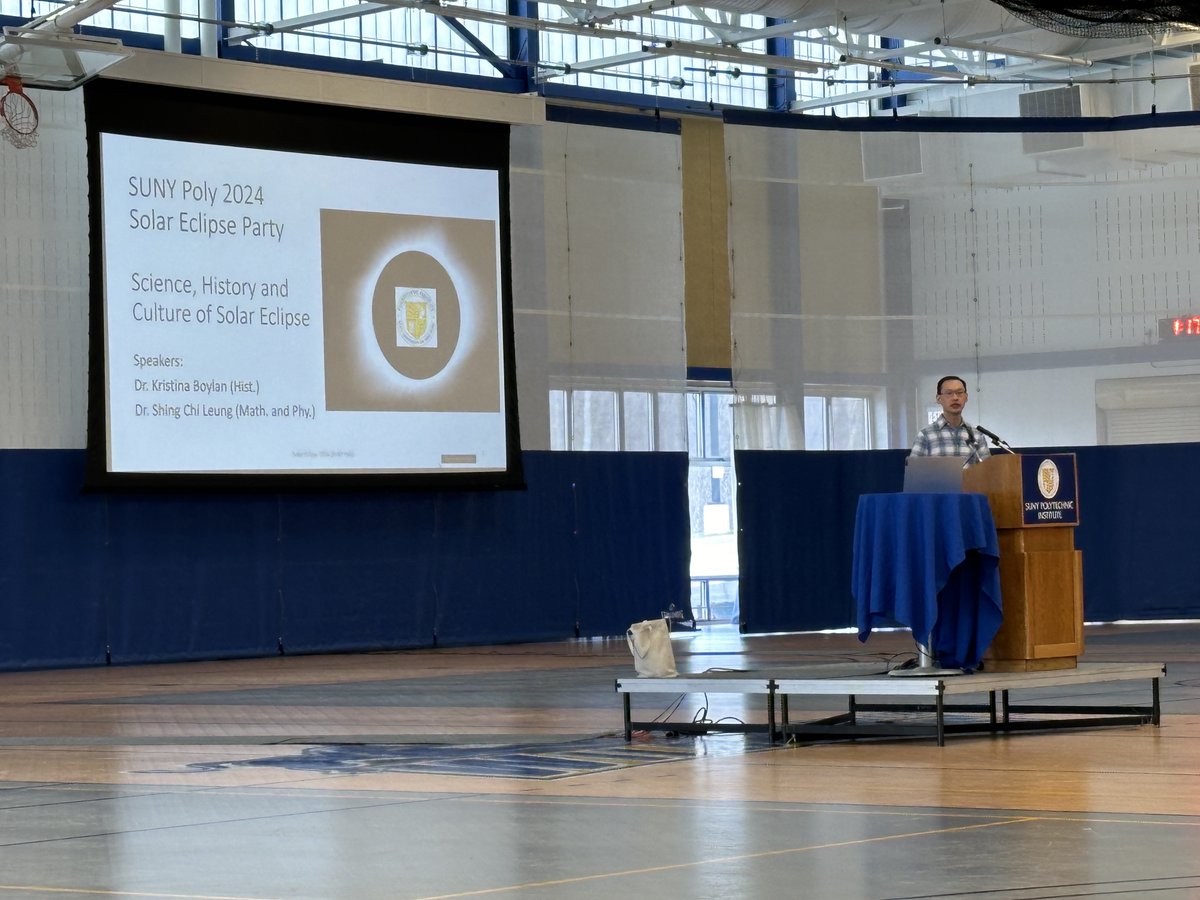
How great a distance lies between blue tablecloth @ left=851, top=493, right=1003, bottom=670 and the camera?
721 centimetres

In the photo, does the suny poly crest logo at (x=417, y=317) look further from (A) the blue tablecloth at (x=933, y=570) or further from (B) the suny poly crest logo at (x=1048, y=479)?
(B) the suny poly crest logo at (x=1048, y=479)

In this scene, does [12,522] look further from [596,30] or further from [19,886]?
[19,886]

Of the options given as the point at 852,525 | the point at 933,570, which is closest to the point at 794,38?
the point at 852,525

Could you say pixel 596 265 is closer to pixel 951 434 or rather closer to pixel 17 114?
pixel 17 114

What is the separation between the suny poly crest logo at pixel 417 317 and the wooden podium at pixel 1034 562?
25.7ft

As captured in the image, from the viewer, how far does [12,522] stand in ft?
43.8

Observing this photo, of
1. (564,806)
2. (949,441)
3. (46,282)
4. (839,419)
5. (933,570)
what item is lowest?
(564,806)

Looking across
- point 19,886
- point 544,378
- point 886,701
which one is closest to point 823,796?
point 19,886

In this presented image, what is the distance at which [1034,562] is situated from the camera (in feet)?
24.7

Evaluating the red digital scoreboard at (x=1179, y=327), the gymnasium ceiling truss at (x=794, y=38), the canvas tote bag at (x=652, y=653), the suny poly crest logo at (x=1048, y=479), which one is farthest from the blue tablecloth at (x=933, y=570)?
the red digital scoreboard at (x=1179, y=327)

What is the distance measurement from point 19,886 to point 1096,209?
566 inches

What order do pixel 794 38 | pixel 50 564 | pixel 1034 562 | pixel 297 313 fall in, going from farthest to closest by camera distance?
pixel 794 38 < pixel 297 313 < pixel 50 564 < pixel 1034 562

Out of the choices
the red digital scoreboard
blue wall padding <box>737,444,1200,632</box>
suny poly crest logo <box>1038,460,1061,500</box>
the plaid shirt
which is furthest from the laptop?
the red digital scoreboard

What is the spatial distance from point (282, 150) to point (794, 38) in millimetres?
4655
